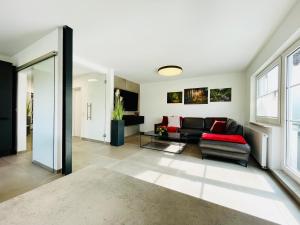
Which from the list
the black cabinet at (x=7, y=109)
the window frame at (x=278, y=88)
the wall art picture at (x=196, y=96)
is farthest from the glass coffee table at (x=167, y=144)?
the black cabinet at (x=7, y=109)

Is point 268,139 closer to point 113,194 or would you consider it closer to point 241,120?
point 241,120

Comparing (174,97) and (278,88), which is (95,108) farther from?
(278,88)

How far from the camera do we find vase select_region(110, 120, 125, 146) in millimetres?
4090

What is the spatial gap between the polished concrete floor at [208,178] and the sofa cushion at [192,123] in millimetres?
1555

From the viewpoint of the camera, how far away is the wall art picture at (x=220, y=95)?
186 inches

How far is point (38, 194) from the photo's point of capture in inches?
45.9

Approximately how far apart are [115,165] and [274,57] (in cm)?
368

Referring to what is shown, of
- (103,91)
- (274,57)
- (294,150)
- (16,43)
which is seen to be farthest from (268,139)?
(16,43)

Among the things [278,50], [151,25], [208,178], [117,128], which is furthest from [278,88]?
[117,128]

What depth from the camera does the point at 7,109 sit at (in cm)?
315

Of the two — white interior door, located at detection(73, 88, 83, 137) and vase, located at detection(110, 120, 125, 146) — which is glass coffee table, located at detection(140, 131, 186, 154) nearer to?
vase, located at detection(110, 120, 125, 146)

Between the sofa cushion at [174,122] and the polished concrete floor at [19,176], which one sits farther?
the sofa cushion at [174,122]

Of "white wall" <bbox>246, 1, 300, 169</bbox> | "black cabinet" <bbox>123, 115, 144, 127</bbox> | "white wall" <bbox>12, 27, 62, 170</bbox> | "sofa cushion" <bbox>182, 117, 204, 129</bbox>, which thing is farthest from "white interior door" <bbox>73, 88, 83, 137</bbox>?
"white wall" <bbox>246, 1, 300, 169</bbox>

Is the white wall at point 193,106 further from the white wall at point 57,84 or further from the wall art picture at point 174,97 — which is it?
the white wall at point 57,84
